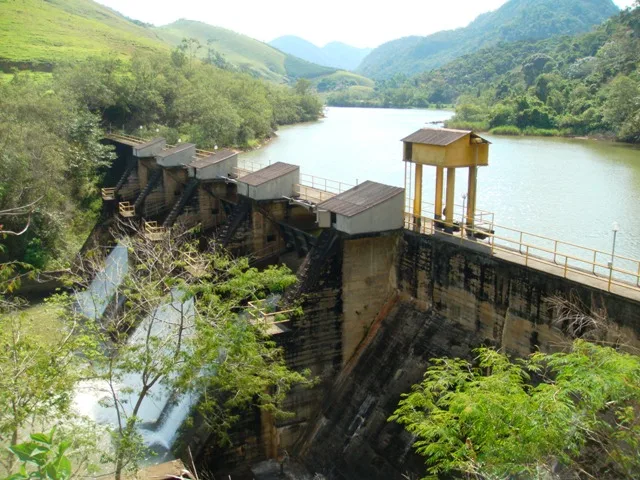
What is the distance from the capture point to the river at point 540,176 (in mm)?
30250

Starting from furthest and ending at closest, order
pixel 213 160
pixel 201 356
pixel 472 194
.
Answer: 1. pixel 213 160
2. pixel 472 194
3. pixel 201 356

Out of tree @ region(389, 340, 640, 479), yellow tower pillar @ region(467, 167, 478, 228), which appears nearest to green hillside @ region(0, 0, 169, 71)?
yellow tower pillar @ region(467, 167, 478, 228)

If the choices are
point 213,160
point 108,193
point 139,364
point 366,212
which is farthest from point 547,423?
point 108,193

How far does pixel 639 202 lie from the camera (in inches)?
1335

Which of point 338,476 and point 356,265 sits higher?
point 356,265

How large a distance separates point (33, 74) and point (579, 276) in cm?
6870

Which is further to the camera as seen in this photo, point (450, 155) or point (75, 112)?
point (75, 112)

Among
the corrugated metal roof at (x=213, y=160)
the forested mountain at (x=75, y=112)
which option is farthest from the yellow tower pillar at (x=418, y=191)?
the corrugated metal roof at (x=213, y=160)

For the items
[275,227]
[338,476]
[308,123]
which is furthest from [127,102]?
[308,123]

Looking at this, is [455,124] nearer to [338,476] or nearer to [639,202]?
[639,202]

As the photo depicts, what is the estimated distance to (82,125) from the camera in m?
42.6

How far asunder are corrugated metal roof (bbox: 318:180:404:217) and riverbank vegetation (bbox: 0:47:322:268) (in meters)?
8.98

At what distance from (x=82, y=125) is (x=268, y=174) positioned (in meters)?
23.4

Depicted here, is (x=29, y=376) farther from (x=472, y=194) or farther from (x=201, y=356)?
(x=472, y=194)
